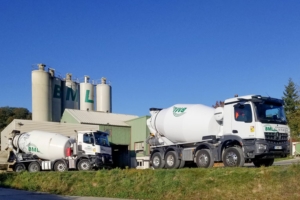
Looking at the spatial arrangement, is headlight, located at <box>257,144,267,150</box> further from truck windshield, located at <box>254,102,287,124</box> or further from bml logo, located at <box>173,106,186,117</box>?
bml logo, located at <box>173,106,186,117</box>

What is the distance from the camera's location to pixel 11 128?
30.4m

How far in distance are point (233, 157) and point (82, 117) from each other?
88.6ft

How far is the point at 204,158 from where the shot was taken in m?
16.7

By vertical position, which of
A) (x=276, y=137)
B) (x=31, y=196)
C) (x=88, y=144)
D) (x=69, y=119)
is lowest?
(x=31, y=196)

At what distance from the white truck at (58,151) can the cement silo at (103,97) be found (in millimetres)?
25505

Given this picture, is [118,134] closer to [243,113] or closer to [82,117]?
[82,117]

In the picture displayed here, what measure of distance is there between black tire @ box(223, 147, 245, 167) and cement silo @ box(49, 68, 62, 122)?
34654 mm

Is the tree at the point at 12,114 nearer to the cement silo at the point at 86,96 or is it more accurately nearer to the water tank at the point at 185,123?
the cement silo at the point at 86,96

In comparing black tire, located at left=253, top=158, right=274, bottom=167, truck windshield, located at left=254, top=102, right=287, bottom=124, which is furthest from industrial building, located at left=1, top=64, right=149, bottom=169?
truck windshield, located at left=254, top=102, right=287, bottom=124

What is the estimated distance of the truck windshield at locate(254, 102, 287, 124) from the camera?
14977mm

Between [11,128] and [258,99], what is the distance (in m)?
21.3

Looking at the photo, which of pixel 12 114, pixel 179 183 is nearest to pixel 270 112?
pixel 179 183

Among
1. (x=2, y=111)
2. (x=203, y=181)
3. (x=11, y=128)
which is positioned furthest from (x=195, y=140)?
(x=2, y=111)

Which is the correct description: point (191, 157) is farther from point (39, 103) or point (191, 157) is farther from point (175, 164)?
point (39, 103)
